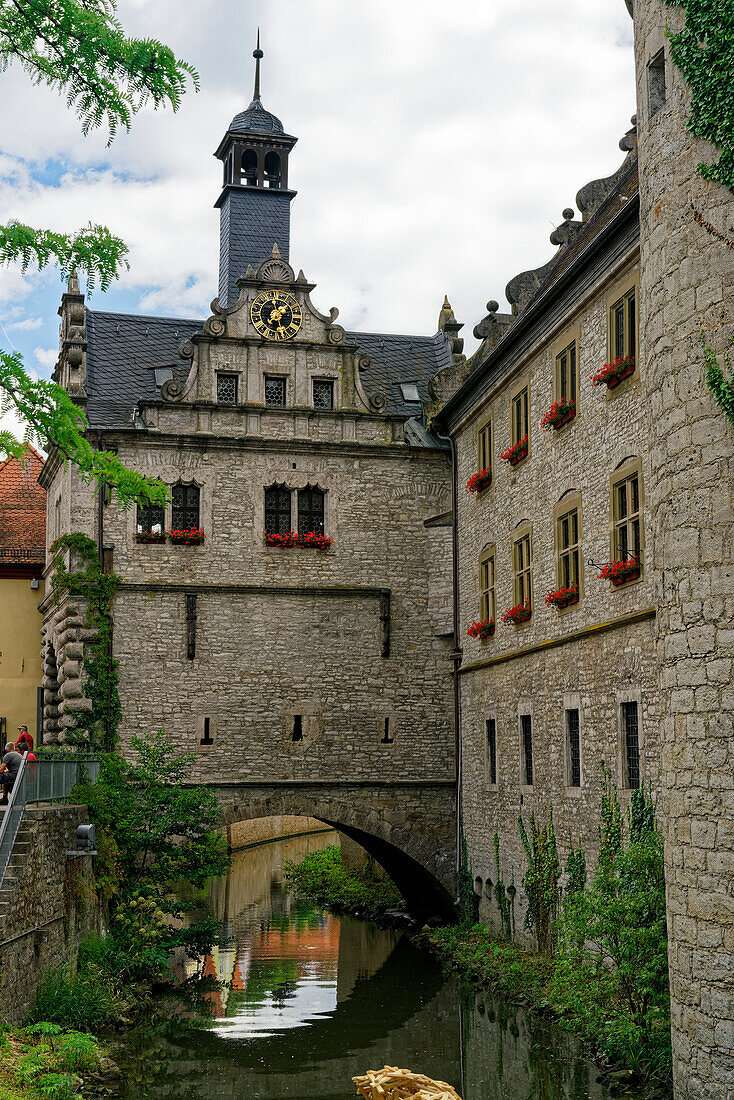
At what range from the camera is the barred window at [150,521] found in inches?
885

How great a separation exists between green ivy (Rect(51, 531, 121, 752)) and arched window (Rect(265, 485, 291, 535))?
2.94 meters

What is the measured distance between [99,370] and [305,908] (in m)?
13.0

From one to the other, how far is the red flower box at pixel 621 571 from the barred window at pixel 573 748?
7.59 feet

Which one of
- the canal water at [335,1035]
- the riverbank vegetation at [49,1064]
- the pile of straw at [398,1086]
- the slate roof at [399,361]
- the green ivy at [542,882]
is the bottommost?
the canal water at [335,1035]

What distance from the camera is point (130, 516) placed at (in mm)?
22391

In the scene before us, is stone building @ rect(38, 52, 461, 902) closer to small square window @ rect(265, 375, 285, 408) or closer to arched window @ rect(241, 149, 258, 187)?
small square window @ rect(265, 375, 285, 408)

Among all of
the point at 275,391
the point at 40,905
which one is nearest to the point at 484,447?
the point at 275,391

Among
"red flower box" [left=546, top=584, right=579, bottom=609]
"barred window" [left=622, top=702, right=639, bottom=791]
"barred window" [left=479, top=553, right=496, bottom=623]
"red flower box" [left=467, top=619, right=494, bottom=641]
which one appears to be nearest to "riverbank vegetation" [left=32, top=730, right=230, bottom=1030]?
"red flower box" [left=467, top=619, right=494, bottom=641]

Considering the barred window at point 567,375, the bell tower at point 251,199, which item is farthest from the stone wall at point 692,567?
the bell tower at point 251,199

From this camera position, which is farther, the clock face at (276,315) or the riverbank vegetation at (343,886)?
the riverbank vegetation at (343,886)

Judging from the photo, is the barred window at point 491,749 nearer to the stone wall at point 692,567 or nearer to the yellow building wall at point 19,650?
the stone wall at point 692,567

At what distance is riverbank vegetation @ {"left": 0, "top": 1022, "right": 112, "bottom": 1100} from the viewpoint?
11.2 meters

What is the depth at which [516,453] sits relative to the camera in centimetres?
1986

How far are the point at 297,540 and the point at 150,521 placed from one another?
2.60 meters
